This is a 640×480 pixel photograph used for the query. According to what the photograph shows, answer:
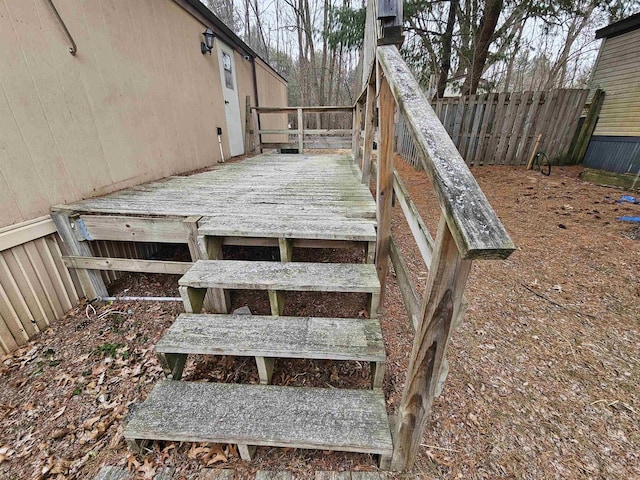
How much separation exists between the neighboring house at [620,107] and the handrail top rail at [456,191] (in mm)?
7915

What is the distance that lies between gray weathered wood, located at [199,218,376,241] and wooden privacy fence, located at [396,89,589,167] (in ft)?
19.0

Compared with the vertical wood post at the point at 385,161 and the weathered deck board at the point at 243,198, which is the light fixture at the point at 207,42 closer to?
the weathered deck board at the point at 243,198

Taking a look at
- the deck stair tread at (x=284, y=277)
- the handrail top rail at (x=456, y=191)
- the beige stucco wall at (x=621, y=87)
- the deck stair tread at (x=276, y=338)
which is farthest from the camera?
the beige stucco wall at (x=621, y=87)

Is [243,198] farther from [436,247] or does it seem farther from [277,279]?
[436,247]

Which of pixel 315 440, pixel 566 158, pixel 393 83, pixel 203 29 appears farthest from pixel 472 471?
pixel 566 158

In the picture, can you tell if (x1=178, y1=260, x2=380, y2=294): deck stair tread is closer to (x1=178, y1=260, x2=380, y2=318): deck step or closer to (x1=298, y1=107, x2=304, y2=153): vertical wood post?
(x1=178, y1=260, x2=380, y2=318): deck step

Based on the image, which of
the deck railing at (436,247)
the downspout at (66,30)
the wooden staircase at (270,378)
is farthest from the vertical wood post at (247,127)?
the deck railing at (436,247)

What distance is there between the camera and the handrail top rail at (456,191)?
665 mm

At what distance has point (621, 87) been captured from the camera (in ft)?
21.8

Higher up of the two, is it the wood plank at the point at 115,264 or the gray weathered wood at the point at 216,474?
the wood plank at the point at 115,264

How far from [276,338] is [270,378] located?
24cm

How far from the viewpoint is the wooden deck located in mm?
1950

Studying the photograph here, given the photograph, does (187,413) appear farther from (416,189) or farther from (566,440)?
(416,189)

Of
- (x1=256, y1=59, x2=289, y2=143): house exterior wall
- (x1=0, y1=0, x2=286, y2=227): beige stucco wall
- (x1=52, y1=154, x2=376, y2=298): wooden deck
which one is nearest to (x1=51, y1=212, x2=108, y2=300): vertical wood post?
(x1=52, y1=154, x2=376, y2=298): wooden deck
